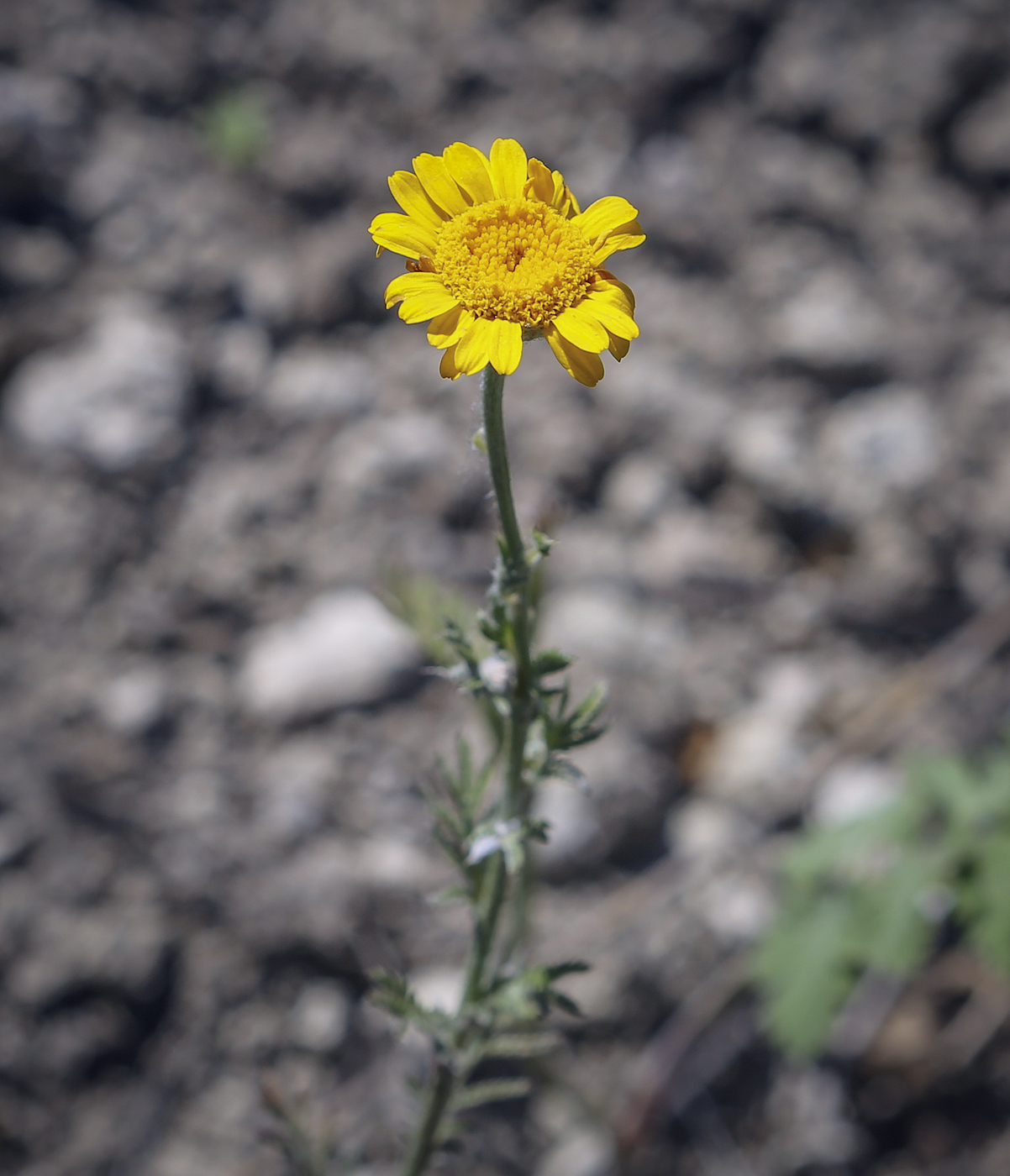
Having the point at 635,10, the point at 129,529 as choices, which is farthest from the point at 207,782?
the point at 635,10

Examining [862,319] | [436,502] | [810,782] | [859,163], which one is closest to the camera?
[810,782]

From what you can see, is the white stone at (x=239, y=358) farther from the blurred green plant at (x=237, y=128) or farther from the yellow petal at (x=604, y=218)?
the yellow petal at (x=604, y=218)

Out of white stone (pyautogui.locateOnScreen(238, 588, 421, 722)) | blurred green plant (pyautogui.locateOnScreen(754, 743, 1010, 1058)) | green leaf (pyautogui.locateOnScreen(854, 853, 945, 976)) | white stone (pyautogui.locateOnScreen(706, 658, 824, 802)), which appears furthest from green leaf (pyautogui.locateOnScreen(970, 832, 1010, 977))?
white stone (pyautogui.locateOnScreen(238, 588, 421, 722))

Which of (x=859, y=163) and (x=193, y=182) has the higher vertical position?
(x=193, y=182)

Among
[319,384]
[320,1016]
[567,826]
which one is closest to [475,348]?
[567,826]

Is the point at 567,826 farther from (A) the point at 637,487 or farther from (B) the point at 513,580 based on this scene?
(B) the point at 513,580

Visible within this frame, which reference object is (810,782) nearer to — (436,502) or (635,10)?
(436,502)

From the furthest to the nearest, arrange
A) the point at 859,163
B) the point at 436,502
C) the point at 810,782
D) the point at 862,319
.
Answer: the point at 859,163 < the point at 862,319 < the point at 436,502 < the point at 810,782

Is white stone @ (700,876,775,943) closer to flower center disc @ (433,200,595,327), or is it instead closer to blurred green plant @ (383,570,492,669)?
blurred green plant @ (383,570,492,669)
